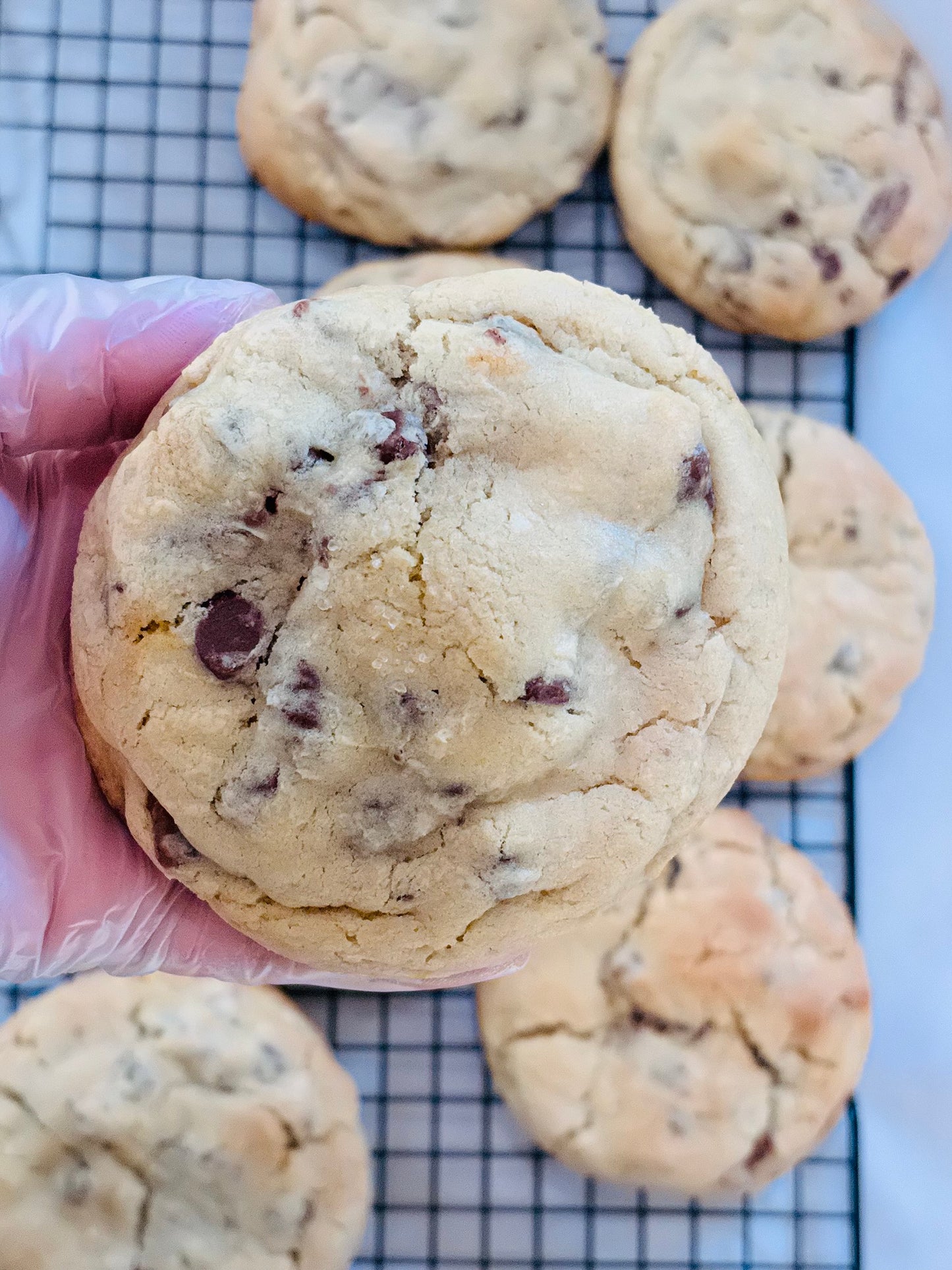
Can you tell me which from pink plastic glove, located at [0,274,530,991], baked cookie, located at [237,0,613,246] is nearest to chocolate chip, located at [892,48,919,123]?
baked cookie, located at [237,0,613,246]

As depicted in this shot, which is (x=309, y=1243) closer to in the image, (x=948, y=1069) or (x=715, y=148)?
(x=948, y=1069)

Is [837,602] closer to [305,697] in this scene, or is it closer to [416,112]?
[416,112]

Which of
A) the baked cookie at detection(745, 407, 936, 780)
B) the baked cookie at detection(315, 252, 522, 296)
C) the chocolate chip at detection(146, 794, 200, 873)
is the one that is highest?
the baked cookie at detection(315, 252, 522, 296)

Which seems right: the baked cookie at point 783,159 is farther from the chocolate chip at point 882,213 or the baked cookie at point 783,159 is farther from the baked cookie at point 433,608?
the baked cookie at point 433,608

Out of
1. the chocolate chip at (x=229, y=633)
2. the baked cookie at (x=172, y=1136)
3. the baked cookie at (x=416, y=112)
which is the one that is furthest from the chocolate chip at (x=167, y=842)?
the baked cookie at (x=416, y=112)

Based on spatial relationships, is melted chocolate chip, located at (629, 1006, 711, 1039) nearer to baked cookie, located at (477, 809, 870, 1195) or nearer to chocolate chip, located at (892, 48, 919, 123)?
baked cookie, located at (477, 809, 870, 1195)

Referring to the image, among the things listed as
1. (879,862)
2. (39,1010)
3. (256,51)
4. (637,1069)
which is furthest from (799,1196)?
(256,51)
